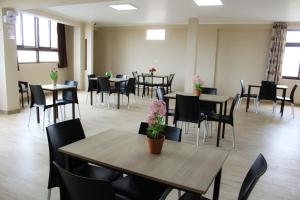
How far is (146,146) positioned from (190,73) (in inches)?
234

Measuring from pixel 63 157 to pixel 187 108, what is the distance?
2.28 m

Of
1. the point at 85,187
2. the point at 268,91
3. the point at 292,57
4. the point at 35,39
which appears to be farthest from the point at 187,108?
the point at 35,39

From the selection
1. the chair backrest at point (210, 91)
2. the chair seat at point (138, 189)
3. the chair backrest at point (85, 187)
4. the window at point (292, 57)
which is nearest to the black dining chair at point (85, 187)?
the chair backrest at point (85, 187)

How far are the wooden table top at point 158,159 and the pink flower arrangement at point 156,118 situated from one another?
0.16 meters

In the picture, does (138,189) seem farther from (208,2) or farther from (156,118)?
(208,2)

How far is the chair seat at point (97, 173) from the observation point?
6.54ft

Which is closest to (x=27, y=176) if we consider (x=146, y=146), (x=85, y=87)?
(x=146, y=146)

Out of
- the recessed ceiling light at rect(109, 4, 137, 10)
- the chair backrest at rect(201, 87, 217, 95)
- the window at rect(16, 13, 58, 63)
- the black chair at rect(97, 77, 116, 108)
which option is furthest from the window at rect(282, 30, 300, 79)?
the window at rect(16, 13, 58, 63)

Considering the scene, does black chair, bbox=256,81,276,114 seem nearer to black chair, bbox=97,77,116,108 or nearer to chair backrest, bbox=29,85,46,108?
black chair, bbox=97,77,116,108

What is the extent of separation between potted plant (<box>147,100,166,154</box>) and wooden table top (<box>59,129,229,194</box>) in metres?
0.06

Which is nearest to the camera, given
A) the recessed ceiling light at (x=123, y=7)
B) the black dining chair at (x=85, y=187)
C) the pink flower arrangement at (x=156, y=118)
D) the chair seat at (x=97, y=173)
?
the black dining chair at (x=85, y=187)

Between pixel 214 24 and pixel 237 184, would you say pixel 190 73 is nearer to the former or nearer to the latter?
pixel 214 24

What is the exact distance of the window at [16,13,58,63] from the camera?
24.0 feet

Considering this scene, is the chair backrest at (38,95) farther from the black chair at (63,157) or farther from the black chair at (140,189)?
the black chair at (140,189)
